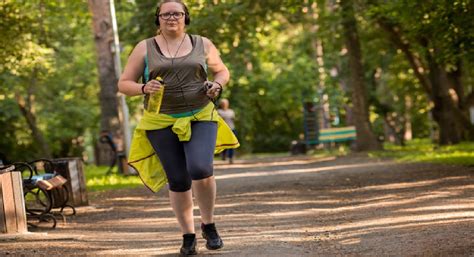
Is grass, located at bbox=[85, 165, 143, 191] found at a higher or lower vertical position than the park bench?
lower

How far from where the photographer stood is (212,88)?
7.42 m

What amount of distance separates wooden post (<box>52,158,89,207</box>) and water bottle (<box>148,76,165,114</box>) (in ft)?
19.6

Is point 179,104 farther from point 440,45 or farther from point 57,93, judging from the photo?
point 57,93

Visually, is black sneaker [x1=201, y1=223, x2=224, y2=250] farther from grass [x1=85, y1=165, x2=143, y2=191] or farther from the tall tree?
grass [x1=85, y1=165, x2=143, y2=191]

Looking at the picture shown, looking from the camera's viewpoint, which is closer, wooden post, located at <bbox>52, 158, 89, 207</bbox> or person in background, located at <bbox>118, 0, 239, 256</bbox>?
person in background, located at <bbox>118, 0, 239, 256</bbox>

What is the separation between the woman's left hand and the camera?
7430mm

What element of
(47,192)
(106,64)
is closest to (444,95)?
(106,64)

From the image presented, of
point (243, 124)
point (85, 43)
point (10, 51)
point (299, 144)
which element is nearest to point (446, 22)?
point (10, 51)

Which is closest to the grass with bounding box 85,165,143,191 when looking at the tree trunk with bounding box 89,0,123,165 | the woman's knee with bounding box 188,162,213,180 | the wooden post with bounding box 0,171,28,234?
the tree trunk with bounding box 89,0,123,165

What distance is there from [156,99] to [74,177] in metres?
6.29

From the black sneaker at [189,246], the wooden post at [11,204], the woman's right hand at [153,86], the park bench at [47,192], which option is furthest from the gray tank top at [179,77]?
the park bench at [47,192]

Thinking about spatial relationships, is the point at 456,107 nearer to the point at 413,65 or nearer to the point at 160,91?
the point at 413,65

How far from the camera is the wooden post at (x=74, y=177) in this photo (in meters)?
13.2

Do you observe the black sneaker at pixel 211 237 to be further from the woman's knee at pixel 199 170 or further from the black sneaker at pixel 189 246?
the woman's knee at pixel 199 170
